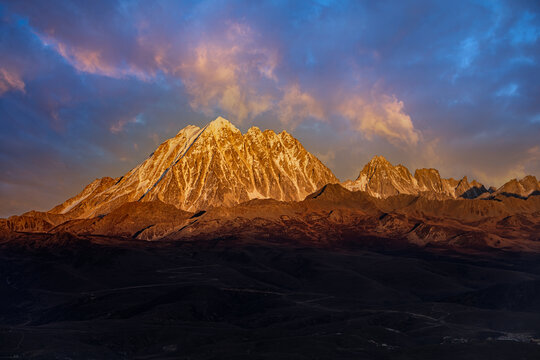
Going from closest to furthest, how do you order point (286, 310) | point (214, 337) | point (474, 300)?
1. point (214, 337)
2. point (286, 310)
3. point (474, 300)

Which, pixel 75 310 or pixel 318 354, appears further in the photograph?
pixel 75 310

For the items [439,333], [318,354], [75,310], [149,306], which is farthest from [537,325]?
[75,310]

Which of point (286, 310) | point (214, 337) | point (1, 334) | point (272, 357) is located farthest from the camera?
point (286, 310)

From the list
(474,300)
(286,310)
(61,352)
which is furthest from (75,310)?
(474,300)

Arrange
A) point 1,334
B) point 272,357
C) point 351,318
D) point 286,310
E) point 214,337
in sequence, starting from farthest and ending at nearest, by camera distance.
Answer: point 286,310, point 351,318, point 214,337, point 1,334, point 272,357

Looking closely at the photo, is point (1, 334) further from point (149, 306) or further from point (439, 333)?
point (439, 333)

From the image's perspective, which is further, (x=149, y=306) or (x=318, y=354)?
(x=149, y=306)

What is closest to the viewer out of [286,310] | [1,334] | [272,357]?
[272,357]

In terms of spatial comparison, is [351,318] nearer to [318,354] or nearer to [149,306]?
[318,354]

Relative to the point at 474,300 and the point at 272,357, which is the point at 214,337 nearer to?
Result: the point at 272,357
